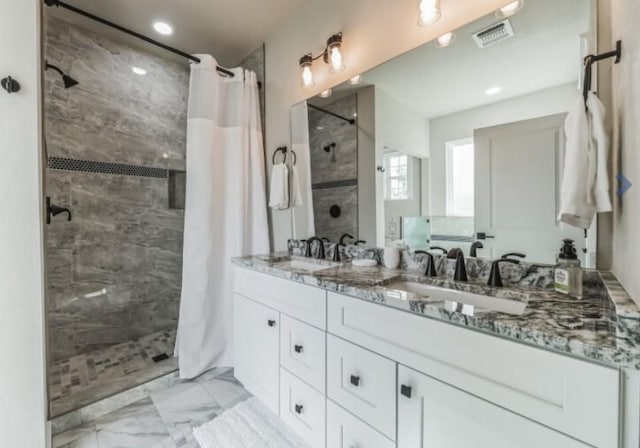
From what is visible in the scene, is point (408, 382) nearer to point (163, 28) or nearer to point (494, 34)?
point (494, 34)

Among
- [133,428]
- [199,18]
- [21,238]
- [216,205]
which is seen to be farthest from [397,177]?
[133,428]

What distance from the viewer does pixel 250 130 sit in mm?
2387

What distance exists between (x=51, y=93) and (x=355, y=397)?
3031mm

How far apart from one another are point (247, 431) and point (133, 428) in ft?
2.18

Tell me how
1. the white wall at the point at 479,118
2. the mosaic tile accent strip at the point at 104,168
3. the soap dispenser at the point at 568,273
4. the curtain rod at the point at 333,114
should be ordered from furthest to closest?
1. the mosaic tile accent strip at the point at 104,168
2. the curtain rod at the point at 333,114
3. the white wall at the point at 479,118
4. the soap dispenser at the point at 568,273

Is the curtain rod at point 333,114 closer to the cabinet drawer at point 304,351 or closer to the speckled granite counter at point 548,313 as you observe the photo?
the speckled granite counter at point 548,313

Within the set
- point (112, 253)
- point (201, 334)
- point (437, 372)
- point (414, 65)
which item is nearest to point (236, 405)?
point (201, 334)

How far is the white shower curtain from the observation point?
216 centimetres

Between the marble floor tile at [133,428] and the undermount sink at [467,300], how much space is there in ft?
5.12

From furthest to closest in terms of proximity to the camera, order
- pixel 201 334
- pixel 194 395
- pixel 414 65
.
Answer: pixel 201 334 < pixel 194 395 < pixel 414 65

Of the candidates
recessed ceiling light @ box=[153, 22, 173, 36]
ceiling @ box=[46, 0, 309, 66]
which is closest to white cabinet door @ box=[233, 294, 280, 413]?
ceiling @ box=[46, 0, 309, 66]

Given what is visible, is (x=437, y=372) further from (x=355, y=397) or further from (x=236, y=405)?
(x=236, y=405)

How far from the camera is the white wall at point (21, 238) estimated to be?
120cm

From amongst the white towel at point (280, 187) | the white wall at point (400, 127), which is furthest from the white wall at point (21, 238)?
the white wall at point (400, 127)
